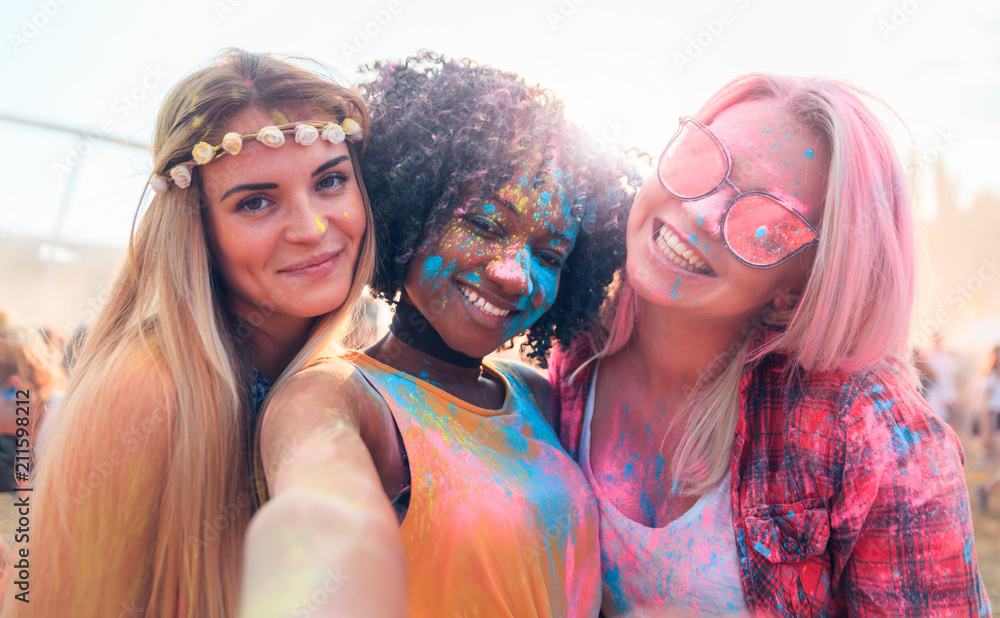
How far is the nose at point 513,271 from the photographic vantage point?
1853 millimetres

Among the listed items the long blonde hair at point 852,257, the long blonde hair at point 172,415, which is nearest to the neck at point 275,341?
the long blonde hair at point 172,415

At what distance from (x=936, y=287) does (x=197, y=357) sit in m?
2.29

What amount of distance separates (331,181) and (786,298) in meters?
1.56

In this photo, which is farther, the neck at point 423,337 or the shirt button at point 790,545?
the neck at point 423,337

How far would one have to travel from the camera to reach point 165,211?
1.83m

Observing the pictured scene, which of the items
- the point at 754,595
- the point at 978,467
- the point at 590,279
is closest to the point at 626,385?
the point at 590,279

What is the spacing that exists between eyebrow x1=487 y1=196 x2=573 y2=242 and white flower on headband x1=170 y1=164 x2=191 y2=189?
93 cm

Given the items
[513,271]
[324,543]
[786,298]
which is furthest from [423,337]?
[786,298]

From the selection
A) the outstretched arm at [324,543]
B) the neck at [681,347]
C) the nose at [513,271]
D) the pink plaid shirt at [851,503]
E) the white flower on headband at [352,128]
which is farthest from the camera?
the neck at [681,347]

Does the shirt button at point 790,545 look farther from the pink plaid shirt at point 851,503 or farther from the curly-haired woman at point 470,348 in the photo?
the curly-haired woman at point 470,348

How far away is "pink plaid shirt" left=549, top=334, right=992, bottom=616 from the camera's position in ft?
5.39

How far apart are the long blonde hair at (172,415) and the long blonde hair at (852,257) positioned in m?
1.42

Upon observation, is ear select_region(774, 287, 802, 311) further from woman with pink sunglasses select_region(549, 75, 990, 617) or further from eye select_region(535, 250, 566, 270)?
eye select_region(535, 250, 566, 270)

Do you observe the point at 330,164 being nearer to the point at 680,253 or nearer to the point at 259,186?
the point at 259,186
